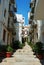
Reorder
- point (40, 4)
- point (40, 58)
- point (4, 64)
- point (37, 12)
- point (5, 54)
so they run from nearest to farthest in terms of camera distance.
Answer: point (40, 4) → point (37, 12) → point (4, 64) → point (40, 58) → point (5, 54)

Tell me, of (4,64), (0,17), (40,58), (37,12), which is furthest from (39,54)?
(37,12)

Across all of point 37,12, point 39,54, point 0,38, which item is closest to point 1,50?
point 0,38

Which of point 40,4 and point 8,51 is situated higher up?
point 40,4

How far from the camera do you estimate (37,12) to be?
6223 millimetres

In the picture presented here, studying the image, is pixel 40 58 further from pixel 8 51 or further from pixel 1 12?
pixel 1 12

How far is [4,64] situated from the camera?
11250 millimetres

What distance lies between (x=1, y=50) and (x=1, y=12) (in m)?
4.36

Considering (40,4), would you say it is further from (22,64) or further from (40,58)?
(40,58)

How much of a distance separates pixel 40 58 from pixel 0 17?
605 cm

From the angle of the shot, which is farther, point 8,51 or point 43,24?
point 43,24

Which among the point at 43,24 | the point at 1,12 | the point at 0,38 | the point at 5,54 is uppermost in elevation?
the point at 1,12

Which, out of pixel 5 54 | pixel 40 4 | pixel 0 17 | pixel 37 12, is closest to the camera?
pixel 40 4

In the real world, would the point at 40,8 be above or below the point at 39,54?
above

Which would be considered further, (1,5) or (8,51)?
(1,5)
